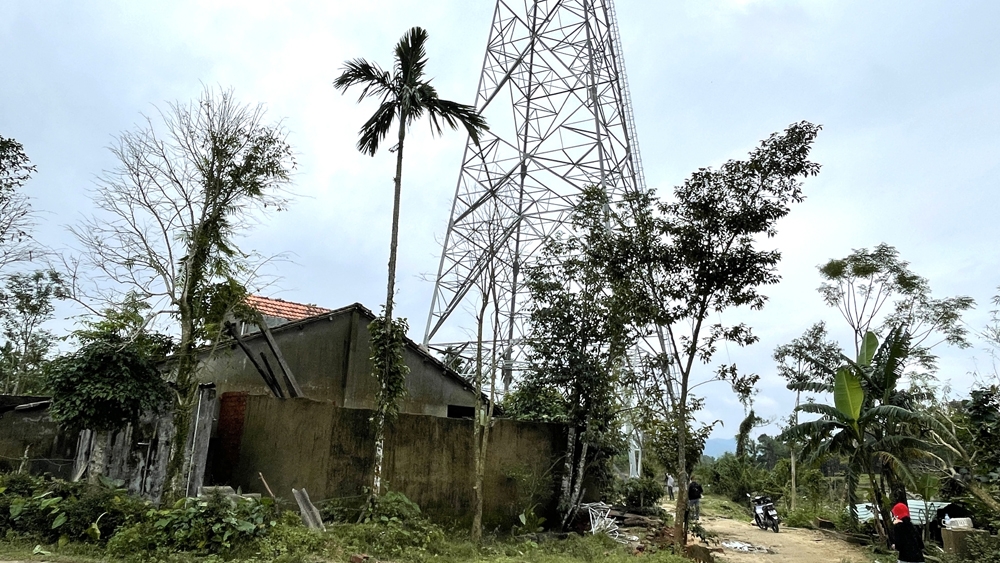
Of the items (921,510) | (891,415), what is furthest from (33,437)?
(921,510)

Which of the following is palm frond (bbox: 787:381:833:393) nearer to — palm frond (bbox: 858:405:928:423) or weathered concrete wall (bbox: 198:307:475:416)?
palm frond (bbox: 858:405:928:423)

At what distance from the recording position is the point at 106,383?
9906 mm

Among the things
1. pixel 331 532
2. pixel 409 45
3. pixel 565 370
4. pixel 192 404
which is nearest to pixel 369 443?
pixel 331 532

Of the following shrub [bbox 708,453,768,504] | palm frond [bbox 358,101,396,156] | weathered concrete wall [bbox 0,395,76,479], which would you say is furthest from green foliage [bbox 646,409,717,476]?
shrub [bbox 708,453,768,504]

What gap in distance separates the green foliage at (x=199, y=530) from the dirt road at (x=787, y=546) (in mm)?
8800

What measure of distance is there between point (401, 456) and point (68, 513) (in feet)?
16.2

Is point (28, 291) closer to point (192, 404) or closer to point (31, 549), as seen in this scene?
point (192, 404)

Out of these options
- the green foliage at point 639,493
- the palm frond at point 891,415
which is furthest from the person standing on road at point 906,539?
the green foliage at point 639,493

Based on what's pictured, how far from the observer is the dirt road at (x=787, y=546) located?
13.5 meters

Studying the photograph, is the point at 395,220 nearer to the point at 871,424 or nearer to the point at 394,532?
the point at 394,532

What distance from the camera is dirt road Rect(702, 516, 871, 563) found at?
13516 millimetres

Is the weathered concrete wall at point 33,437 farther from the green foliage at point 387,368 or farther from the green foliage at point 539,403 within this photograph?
the green foliage at point 539,403

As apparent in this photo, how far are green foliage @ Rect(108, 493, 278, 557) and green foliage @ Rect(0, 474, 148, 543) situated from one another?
0.35 metres

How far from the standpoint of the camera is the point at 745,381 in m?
12.4
